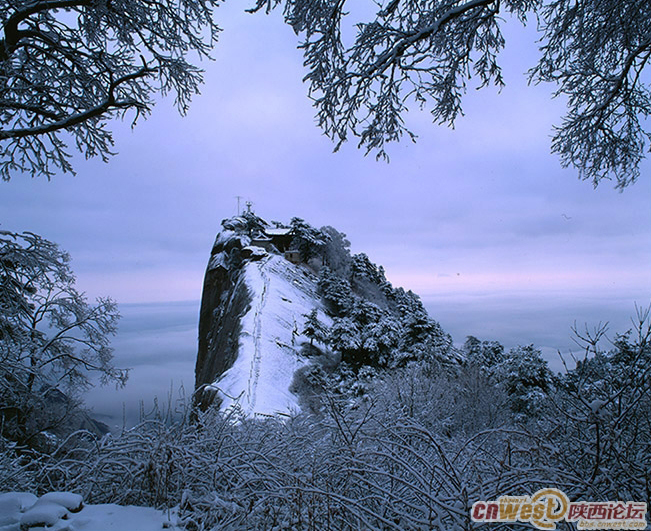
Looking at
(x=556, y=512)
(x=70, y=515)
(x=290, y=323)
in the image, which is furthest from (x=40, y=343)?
(x=290, y=323)

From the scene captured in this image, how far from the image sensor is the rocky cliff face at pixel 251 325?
618 inches

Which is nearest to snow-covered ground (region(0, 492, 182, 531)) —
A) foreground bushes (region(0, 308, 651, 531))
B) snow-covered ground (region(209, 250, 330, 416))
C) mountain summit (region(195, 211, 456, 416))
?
foreground bushes (region(0, 308, 651, 531))

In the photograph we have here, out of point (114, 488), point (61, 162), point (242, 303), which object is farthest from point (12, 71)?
point (242, 303)

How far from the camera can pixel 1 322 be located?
527 centimetres

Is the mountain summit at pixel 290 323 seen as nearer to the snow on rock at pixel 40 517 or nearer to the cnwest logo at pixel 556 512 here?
the snow on rock at pixel 40 517

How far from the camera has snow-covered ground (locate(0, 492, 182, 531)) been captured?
91.5 inches

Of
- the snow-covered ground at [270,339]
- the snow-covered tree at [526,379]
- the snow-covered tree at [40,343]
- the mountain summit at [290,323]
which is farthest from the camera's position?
the mountain summit at [290,323]

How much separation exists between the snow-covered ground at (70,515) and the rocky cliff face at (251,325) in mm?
1949

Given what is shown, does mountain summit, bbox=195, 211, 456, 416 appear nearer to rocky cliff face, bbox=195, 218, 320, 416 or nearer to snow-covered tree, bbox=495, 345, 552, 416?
rocky cliff face, bbox=195, 218, 320, 416

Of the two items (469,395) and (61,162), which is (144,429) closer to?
(61,162)

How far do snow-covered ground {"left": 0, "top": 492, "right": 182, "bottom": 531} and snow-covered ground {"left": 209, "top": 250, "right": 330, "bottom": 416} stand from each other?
6.52 metres

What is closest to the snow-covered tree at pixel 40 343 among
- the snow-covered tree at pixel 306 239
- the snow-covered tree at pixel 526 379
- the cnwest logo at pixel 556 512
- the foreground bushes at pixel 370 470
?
the foreground bushes at pixel 370 470

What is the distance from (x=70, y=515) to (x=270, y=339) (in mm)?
18792

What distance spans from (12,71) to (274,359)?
55.5ft
